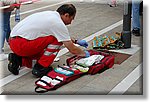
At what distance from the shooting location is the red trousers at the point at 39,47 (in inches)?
146

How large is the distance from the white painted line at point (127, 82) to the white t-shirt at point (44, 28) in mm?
819

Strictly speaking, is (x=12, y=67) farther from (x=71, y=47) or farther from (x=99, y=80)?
(x=99, y=80)

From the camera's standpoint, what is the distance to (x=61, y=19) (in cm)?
377

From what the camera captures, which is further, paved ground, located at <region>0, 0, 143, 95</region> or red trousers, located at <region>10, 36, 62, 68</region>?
red trousers, located at <region>10, 36, 62, 68</region>

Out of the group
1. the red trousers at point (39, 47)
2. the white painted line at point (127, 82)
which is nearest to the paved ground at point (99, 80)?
the white painted line at point (127, 82)

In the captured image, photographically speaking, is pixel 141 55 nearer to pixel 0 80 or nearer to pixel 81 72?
pixel 81 72

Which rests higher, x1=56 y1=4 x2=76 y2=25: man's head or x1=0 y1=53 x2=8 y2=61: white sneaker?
x1=56 y1=4 x2=76 y2=25: man's head

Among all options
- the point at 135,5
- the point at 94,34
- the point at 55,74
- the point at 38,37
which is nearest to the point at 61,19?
the point at 38,37

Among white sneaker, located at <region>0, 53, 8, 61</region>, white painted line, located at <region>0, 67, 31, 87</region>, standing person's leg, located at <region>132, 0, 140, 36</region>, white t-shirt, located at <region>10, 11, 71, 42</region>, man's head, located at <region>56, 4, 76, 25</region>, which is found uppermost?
man's head, located at <region>56, 4, 76, 25</region>

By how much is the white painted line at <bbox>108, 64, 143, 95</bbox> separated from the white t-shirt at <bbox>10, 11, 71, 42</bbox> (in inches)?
32.2

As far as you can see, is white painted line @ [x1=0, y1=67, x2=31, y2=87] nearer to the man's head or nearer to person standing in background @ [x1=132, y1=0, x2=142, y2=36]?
the man's head

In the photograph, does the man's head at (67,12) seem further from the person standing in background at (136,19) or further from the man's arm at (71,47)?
the person standing in background at (136,19)

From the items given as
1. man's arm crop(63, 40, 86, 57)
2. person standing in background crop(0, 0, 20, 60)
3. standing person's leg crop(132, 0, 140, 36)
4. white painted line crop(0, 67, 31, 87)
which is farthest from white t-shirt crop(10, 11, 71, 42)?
standing person's leg crop(132, 0, 140, 36)

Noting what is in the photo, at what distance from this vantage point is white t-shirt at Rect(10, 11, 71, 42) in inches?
143
